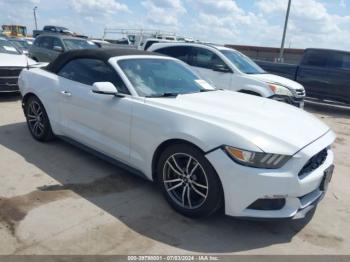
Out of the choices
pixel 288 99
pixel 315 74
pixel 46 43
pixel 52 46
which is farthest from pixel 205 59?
pixel 46 43

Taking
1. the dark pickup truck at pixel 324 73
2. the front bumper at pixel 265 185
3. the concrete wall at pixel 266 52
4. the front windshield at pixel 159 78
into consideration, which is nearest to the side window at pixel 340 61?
the dark pickup truck at pixel 324 73

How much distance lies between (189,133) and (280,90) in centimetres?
552

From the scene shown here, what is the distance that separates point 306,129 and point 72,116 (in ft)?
9.86

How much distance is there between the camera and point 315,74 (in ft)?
37.4

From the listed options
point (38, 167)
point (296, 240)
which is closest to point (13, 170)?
point (38, 167)

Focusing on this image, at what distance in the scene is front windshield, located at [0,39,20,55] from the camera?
950 cm

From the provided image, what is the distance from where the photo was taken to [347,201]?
4.53 m

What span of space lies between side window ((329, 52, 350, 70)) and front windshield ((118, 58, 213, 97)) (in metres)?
7.74

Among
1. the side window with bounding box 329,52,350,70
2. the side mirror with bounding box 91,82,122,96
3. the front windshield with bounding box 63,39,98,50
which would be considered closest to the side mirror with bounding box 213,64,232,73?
the side window with bounding box 329,52,350,70

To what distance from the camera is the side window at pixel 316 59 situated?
450 inches

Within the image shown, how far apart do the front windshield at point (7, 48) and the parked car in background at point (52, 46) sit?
3.21 meters

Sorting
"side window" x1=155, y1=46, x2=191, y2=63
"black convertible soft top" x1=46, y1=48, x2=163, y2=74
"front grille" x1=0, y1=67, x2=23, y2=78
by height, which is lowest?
"front grille" x1=0, y1=67, x2=23, y2=78

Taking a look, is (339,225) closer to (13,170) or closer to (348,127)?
(13,170)

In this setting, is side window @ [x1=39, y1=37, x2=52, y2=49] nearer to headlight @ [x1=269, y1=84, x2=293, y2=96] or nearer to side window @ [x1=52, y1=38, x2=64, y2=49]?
side window @ [x1=52, y1=38, x2=64, y2=49]
